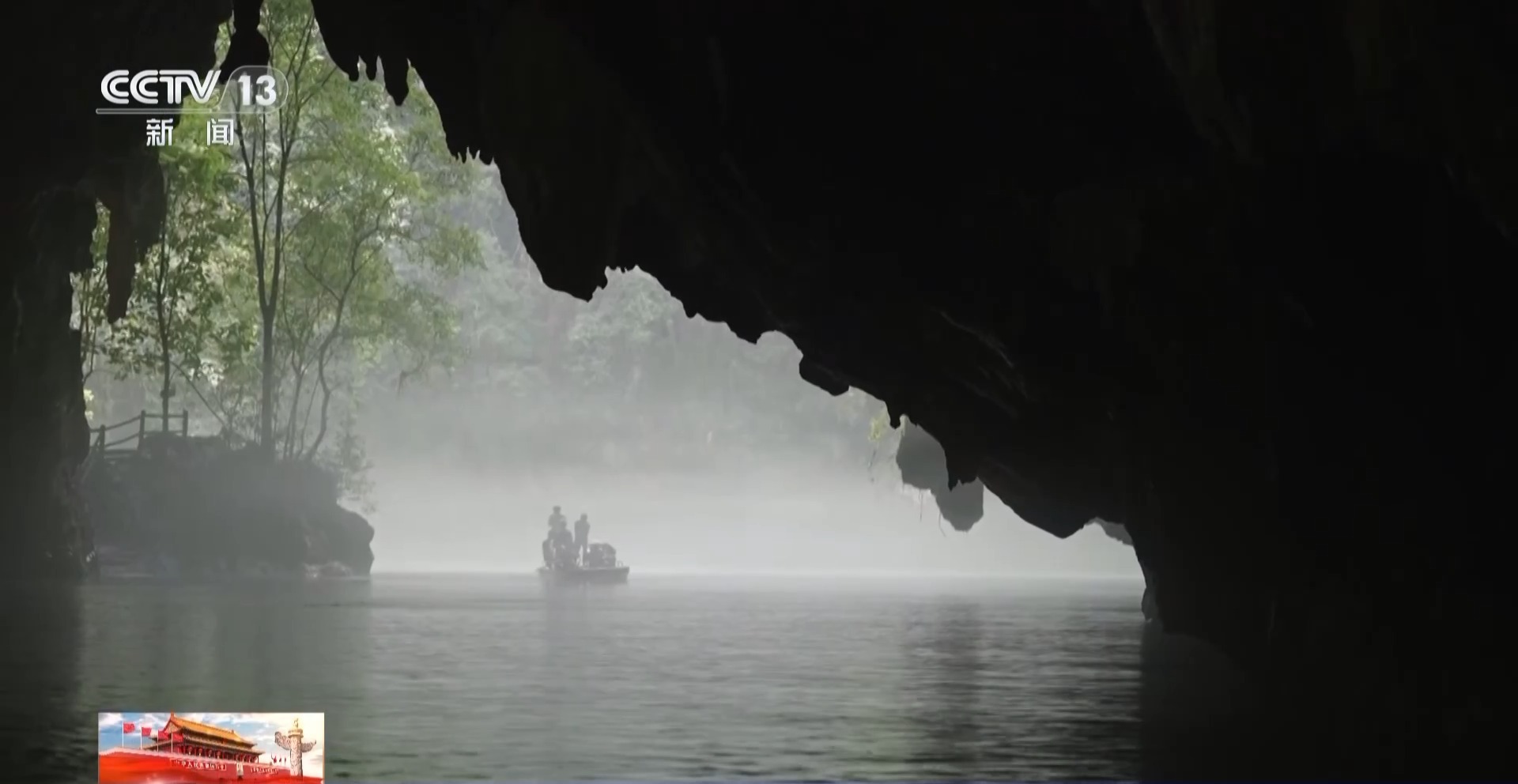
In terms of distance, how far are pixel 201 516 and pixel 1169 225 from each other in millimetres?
27253

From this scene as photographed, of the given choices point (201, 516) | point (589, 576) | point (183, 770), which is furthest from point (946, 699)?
point (589, 576)

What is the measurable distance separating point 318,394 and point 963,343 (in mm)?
60890

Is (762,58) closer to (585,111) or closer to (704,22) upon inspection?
(704,22)

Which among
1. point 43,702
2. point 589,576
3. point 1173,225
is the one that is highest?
point 1173,225

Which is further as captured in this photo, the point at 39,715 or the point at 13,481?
the point at 13,481

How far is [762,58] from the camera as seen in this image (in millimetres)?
9438

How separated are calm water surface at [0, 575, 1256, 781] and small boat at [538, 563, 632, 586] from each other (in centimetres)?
1952

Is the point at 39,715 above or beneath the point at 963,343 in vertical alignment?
beneath

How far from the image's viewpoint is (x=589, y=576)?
134 ft

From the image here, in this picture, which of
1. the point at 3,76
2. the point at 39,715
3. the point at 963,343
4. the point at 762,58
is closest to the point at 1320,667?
the point at 963,343

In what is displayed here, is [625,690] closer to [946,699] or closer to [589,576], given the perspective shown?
[946,699]

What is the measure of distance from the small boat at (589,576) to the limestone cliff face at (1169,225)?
28.5 m

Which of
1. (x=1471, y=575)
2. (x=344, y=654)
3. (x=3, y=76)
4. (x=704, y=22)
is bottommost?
(x=344, y=654)

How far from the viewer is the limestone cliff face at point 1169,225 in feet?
21.3
